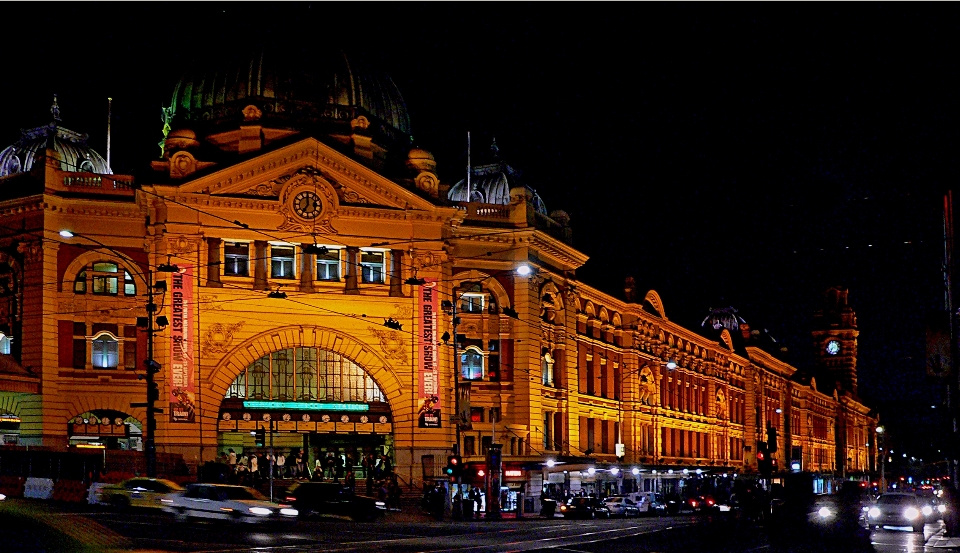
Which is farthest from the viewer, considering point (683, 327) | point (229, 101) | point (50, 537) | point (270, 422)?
point (683, 327)

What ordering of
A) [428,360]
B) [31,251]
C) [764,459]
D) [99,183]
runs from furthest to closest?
[428,360] < [99,183] < [31,251] < [764,459]

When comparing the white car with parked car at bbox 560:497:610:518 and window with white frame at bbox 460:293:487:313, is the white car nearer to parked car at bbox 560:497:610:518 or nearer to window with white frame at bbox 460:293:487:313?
parked car at bbox 560:497:610:518

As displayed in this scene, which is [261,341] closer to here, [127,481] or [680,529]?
[127,481]

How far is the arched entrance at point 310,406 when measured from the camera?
67500 mm

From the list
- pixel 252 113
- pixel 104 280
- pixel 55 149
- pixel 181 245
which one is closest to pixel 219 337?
pixel 181 245

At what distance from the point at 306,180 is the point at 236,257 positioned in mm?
5044

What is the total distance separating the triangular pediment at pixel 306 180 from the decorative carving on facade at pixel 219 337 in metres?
6.26

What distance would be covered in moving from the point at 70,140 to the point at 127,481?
4266 cm

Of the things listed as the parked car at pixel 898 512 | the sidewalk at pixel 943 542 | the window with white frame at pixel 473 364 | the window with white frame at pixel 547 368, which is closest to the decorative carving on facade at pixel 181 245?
the window with white frame at pixel 473 364

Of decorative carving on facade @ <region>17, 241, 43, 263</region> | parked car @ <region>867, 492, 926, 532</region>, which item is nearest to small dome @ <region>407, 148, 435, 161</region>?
decorative carving on facade @ <region>17, 241, 43, 263</region>

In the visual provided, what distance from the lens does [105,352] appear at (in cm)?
6688

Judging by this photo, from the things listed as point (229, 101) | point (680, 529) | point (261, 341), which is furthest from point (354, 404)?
point (680, 529)

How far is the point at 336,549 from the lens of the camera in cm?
3300

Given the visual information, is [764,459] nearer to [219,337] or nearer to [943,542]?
[943,542]
